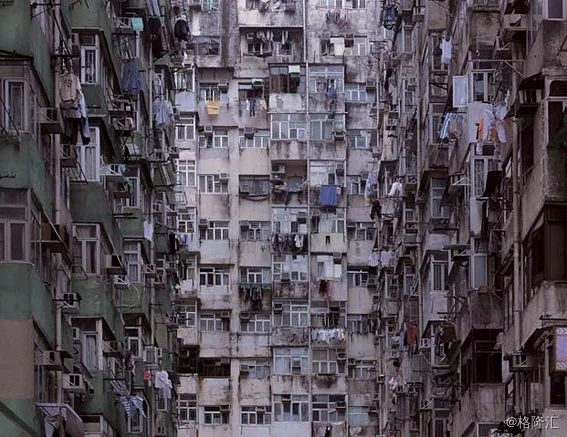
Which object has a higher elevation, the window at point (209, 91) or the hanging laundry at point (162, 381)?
the window at point (209, 91)

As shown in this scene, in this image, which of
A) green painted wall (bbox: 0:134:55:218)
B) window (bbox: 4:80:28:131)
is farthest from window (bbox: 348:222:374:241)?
window (bbox: 4:80:28:131)

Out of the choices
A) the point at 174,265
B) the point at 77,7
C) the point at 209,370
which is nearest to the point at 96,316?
the point at 77,7

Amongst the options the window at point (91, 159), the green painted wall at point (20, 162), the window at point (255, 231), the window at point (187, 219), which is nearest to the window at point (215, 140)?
the window at point (187, 219)

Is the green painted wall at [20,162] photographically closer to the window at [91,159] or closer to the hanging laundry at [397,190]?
the window at [91,159]

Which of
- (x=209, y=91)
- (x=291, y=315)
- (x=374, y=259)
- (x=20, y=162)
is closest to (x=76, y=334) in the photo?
(x=20, y=162)

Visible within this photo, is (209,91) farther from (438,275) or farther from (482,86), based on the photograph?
(482,86)
